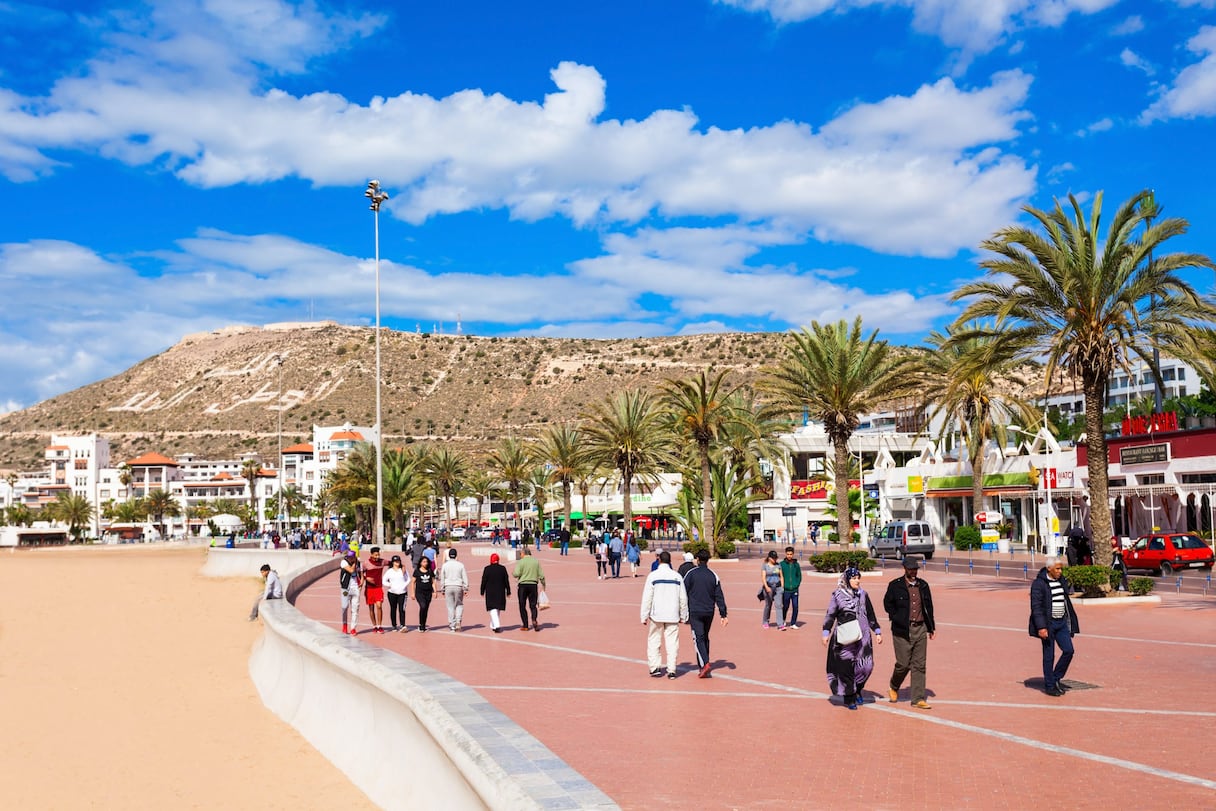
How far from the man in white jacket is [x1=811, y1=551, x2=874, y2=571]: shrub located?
58.7ft

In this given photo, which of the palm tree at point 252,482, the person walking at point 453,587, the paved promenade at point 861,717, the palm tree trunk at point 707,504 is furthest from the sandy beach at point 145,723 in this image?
the palm tree at point 252,482

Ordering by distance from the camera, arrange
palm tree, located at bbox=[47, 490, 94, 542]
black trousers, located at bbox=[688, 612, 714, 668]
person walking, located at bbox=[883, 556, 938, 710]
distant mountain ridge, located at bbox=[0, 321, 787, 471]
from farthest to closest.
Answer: distant mountain ridge, located at bbox=[0, 321, 787, 471] < palm tree, located at bbox=[47, 490, 94, 542] < black trousers, located at bbox=[688, 612, 714, 668] < person walking, located at bbox=[883, 556, 938, 710]

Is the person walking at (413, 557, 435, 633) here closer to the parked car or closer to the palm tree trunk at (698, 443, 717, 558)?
the palm tree trunk at (698, 443, 717, 558)

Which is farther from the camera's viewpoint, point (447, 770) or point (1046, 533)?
point (1046, 533)

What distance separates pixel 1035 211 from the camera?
2152 centimetres

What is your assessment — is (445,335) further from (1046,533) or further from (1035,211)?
(1035,211)

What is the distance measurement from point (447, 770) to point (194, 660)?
1488 centimetres

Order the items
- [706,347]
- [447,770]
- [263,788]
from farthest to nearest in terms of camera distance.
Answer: [706,347], [263,788], [447,770]

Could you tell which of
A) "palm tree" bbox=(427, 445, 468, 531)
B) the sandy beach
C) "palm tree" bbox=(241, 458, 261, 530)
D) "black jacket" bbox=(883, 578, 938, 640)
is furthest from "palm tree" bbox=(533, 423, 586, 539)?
"black jacket" bbox=(883, 578, 938, 640)

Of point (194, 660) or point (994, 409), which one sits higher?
point (994, 409)

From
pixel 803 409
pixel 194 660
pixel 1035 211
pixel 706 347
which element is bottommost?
pixel 194 660

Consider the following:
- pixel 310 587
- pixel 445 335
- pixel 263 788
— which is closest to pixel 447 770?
pixel 263 788

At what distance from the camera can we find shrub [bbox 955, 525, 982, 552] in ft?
143

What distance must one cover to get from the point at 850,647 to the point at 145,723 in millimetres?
8781
